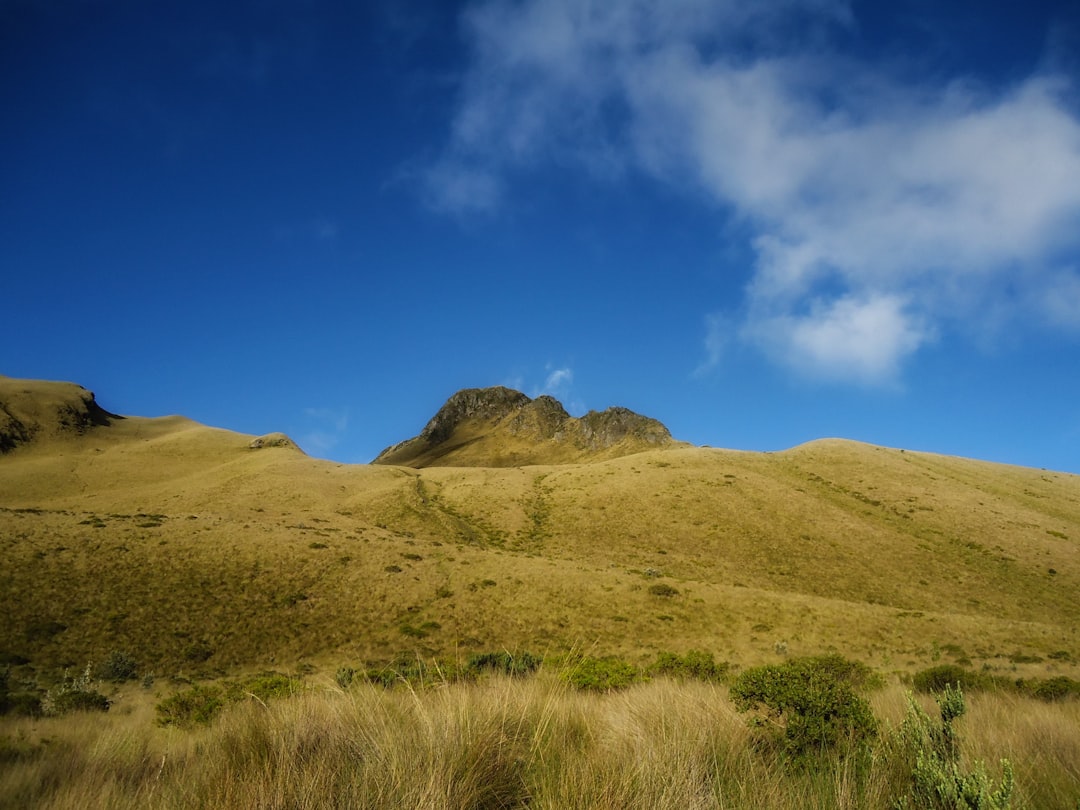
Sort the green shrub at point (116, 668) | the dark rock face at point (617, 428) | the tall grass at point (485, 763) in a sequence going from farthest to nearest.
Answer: the dark rock face at point (617, 428) < the green shrub at point (116, 668) < the tall grass at point (485, 763)

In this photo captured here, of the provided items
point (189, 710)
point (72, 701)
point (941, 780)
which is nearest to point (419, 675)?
point (941, 780)

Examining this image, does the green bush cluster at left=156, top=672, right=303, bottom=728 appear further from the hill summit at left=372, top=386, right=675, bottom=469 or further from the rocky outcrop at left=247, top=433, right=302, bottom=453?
the hill summit at left=372, top=386, right=675, bottom=469

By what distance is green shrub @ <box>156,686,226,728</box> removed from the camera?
1105 centimetres

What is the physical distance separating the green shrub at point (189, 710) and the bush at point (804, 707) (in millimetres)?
10191

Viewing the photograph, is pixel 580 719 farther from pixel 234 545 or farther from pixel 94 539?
pixel 94 539

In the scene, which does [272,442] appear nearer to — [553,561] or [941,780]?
[553,561]

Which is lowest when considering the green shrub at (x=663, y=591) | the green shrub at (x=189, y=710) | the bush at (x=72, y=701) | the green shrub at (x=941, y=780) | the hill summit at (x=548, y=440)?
the bush at (x=72, y=701)

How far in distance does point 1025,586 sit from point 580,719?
53.4m

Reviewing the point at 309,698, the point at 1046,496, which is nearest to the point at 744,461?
the point at 1046,496

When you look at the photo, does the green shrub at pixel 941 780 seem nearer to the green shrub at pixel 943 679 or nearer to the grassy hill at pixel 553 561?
the green shrub at pixel 943 679

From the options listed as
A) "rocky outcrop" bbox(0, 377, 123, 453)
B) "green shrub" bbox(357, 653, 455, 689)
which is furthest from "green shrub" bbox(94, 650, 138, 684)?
"rocky outcrop" bbox(0, 377, 123, 453)

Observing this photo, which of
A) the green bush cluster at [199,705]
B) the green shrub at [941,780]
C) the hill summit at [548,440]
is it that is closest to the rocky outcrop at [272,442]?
the hill summit at [548,440]

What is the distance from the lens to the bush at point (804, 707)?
19.3 feet

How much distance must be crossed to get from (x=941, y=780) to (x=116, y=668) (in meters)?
27.2
